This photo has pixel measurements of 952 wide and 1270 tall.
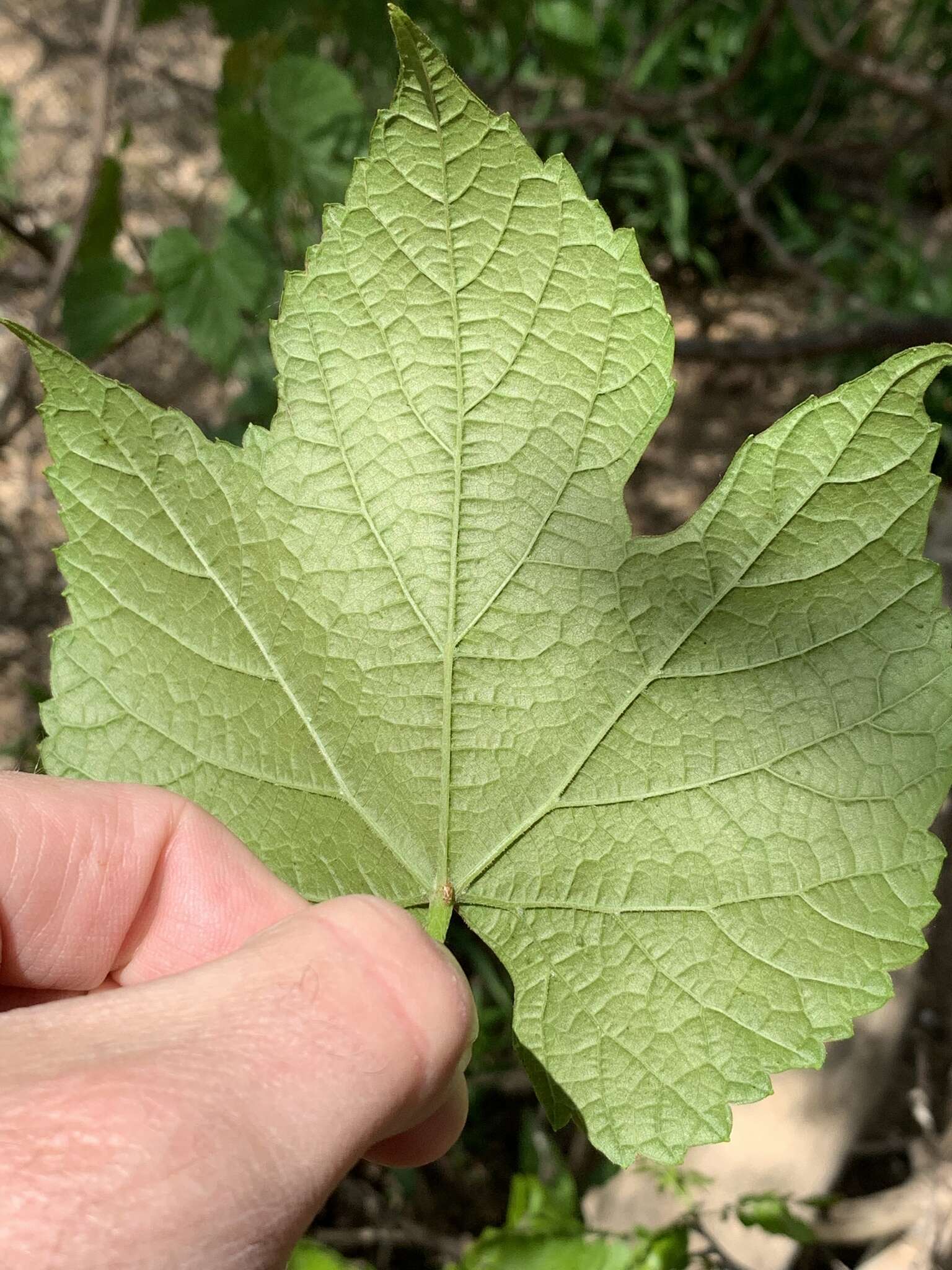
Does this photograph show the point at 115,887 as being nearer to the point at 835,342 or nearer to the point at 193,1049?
the point at 193,1049

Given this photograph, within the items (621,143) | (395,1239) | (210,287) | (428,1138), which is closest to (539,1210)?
(395,1239)

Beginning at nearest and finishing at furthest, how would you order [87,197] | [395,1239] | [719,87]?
[87,197]
[395,1239]
[719,87]

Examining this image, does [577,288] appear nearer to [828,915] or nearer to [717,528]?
[717,528]

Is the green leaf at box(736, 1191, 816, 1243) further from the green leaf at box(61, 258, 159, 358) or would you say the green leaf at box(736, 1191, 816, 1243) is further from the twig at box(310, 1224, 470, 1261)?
the green leaf at box(61, 258, 159, 358)

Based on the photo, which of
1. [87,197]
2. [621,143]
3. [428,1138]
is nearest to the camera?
[428,1138]

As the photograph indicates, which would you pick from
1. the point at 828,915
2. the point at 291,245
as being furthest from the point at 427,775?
the point at 291,245

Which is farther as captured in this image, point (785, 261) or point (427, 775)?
point (785, 261)
